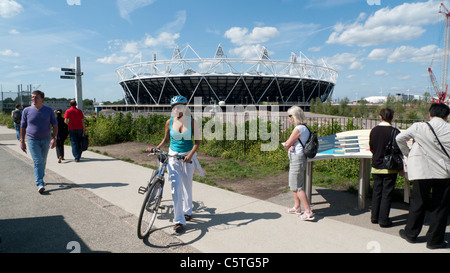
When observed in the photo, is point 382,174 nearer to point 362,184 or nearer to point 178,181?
point 362,184

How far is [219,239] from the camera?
377cm

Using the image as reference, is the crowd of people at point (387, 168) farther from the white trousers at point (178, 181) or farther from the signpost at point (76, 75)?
the signpost at point (76, 75)

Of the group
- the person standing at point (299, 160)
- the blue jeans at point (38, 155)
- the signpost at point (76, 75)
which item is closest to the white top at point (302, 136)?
the person standing at point (299, 160)

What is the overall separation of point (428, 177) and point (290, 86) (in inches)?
2508

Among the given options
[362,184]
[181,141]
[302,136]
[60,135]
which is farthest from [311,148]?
[60,135]

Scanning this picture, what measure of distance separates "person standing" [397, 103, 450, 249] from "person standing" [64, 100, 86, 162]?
9.34 m

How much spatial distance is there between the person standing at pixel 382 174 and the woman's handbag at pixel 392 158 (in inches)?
1.2

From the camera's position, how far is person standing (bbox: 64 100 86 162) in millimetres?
9344

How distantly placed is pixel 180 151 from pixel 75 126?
6.90m

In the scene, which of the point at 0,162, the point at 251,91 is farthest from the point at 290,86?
the point at 0,162

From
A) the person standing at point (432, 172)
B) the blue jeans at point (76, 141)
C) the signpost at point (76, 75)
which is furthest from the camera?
the signpost at point (76, 75)

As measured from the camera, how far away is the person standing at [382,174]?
412 cm

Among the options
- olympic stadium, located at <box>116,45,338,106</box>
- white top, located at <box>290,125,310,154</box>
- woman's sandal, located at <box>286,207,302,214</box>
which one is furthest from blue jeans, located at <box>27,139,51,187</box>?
olympic stadium, located at <box>116,45,338,106</box>
